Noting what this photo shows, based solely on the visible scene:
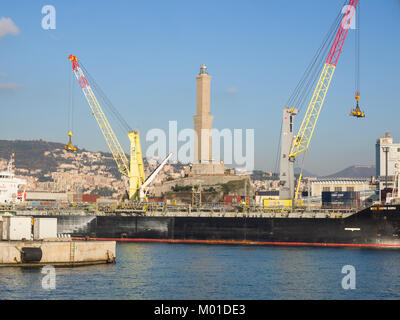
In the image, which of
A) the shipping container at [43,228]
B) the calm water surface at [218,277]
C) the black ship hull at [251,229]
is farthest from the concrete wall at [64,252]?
the black ship hull at [251,229]

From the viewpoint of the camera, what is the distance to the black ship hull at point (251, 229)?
73.5m

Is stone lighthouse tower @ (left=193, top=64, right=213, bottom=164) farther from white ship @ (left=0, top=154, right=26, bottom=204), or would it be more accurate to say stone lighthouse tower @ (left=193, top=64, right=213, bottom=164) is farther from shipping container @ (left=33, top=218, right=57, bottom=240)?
shipping container @ (left=33, top=218, right=57, bottom=240)

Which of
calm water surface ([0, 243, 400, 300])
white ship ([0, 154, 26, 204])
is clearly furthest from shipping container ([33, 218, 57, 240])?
white ship ([0, 154, 26, 204])

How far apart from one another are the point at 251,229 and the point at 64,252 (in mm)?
32317

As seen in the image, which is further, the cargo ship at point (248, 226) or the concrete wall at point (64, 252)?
the cargo ship at point (248, 226)

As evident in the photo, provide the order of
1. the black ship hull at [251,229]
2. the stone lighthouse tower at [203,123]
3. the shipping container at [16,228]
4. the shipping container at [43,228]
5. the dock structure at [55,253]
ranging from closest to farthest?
1. the dock structure at [55,253]
2. the shipping container at [16,228]
3. the shipping container at [43,228]
4. the black ship hull at [251,229]
5. the stone lighthouse tower at [203,123]

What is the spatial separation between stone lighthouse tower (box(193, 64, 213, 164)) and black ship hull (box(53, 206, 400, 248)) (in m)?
77.0

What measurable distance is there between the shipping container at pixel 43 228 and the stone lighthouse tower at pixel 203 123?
10637 cm

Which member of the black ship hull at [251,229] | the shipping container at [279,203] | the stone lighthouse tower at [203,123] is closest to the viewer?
the black ship hull at [251,229]

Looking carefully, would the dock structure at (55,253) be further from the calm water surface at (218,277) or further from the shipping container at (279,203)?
the shipping container at (279,203)

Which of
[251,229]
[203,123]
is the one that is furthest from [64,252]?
[203,123]

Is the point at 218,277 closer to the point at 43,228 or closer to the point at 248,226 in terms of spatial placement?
the point at 43,228
